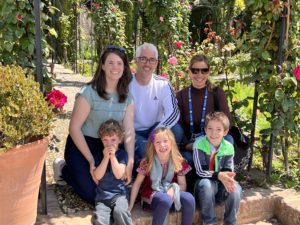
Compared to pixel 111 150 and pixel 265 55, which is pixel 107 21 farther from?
pixel 111 150

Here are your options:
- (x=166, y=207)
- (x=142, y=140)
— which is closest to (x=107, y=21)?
(x=142, y=140)

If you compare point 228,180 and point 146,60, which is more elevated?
point 146,60

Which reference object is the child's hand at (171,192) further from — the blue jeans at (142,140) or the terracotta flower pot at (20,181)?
the terracotta flower pot at (20,181)

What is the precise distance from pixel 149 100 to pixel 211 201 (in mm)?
1012

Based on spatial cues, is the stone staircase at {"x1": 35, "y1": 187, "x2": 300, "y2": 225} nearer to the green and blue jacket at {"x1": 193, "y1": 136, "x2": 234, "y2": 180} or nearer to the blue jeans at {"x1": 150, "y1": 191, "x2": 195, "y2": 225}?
the blue jeans at {"x1": 150, "y1": 191, "x2": 195, "y2": 225}

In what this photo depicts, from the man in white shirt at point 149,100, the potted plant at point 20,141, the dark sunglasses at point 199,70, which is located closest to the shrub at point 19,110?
the potted plant at point 20,141

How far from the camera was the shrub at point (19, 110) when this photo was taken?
2.27 metres

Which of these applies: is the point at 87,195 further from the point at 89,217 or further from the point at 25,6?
the point at 25,6

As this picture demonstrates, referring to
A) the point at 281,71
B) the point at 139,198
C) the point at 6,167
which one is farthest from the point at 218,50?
the point at 6,167

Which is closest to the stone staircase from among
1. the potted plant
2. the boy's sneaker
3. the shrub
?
the boy's sneaker

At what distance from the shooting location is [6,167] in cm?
230

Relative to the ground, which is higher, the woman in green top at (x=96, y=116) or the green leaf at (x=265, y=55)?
the green leaf at (x=265, y=55)

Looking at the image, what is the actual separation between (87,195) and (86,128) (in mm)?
502

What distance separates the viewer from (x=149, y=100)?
3469 millimetres
